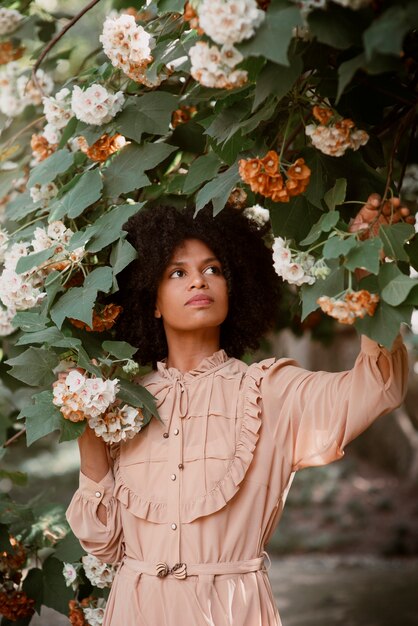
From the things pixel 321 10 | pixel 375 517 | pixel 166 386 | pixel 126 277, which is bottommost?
pixel 375 517

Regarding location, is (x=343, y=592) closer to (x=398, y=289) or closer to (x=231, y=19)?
(x=398, y=289)

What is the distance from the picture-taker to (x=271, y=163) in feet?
7.40

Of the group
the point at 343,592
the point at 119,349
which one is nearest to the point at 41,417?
the point at 119,349

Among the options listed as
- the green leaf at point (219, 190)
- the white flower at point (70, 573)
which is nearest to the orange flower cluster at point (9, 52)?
the green leaf at point (219, 190)

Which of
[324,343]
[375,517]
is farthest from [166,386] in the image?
[375,517]

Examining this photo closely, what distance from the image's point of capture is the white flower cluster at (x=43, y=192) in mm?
3020

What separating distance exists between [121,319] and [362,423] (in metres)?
0.96

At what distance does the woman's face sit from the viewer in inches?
105

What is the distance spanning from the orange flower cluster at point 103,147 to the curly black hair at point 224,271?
24 cm

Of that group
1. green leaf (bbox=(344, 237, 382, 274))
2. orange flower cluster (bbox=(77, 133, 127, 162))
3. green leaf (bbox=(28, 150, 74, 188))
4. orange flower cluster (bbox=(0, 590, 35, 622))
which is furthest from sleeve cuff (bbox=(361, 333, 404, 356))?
orange flower cluster (bbox=(0, 590, 35, 622))

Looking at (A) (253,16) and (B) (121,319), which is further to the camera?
(B) (121,319)

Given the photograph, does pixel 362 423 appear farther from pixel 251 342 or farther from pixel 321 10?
pixel 321 10

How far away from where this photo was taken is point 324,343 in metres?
5.22

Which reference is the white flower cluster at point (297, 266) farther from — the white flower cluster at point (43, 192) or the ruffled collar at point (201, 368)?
the white flower cluster at point (43, 192)
